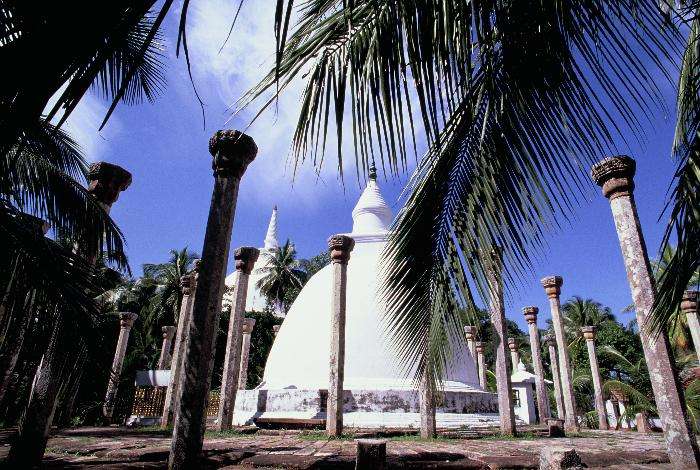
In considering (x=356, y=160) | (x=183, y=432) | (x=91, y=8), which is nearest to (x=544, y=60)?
Answer: (x=356, y=160)

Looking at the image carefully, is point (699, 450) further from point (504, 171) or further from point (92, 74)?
point (92, 74)

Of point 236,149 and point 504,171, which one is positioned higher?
point 236,149

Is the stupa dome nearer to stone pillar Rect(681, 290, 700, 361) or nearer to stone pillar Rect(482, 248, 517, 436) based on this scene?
stone pillar Rect(482, 248, 517, 436)

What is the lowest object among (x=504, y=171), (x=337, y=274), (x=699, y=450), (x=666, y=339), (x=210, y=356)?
(x=699, y=450)

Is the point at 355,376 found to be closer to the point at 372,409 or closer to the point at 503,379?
the point at 372,409

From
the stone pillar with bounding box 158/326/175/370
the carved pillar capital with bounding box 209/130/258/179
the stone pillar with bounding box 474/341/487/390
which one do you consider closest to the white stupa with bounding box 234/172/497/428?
the stone pillar with bounding box 474/341/487/390

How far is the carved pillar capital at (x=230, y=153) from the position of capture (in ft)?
16.4

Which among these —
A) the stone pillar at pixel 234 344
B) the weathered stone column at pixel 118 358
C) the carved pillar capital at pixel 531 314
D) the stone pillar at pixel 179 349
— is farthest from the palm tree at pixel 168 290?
the carved pillar capital at pixel 531 314

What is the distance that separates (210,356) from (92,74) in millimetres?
3318

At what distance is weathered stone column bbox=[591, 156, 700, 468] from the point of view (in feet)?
14.0

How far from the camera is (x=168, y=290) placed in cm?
2673

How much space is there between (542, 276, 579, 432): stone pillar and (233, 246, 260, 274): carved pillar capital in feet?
26.0

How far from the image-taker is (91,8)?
4.34 feet

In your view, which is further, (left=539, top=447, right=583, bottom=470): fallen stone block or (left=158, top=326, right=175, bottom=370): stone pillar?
(left=158, top=326, right=175, bottom=370): stone pillar
